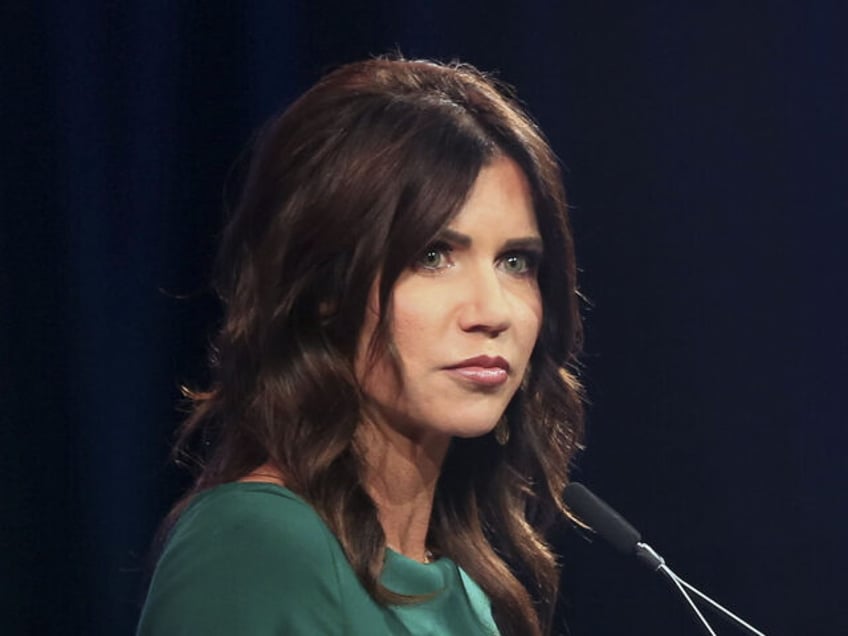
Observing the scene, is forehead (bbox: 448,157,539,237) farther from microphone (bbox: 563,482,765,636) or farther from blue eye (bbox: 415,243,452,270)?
microphone (bbox: 563,482,765,636)

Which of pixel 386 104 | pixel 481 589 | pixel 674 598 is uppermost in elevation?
pixel 386 104

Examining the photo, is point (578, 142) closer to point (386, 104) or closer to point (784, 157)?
point (784, 157)

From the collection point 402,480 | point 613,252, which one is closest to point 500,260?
point 402,480

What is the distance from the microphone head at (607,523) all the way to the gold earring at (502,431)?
104 millimetres

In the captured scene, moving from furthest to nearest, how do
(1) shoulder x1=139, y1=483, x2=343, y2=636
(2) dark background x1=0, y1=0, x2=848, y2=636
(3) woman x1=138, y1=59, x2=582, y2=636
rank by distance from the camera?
1. (2) dark background x1=0, y1=0, x2=848, y2=636
2. (3) woman x1=138, y1=59, x2=582, y2=636
3. (1) shoulder x1=139, y1=483, x2=343, y2=636

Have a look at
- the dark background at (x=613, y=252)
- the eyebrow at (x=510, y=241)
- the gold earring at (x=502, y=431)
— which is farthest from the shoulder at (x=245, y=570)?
the dark background at (x=613, y=252)

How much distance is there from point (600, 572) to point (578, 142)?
708mm

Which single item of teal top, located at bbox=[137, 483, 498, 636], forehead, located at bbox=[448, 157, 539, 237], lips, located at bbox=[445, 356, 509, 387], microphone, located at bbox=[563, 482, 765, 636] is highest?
forehead, located at bbox=[448, 157, 539, 237]

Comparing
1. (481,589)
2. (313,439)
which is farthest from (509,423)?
(313,439)

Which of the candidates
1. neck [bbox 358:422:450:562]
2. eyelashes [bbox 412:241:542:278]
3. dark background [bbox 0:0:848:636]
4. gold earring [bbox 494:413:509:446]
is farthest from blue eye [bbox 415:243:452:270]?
dark background [bbox 0:0:848:636]

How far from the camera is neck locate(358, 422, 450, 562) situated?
1.70 metres

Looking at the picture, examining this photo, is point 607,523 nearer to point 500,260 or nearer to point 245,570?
point 500,260

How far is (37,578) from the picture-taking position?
2.47 meters

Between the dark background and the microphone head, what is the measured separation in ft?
2.77
